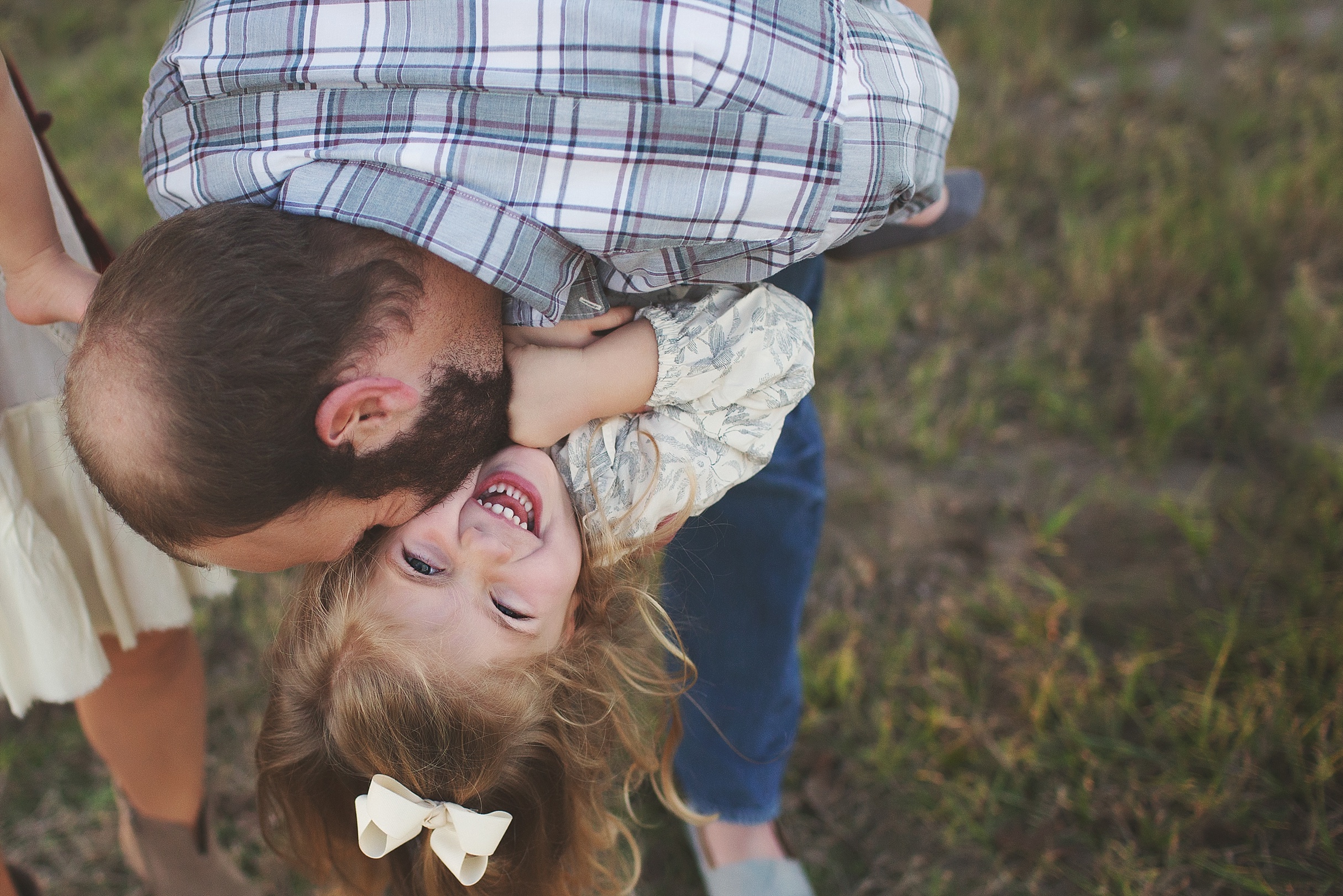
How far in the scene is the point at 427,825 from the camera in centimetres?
128

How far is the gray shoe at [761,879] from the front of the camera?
188cm

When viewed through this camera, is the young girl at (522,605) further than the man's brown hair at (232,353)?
Yes

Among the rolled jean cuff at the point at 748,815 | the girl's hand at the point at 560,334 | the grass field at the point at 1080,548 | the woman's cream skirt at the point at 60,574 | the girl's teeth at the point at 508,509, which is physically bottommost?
the rolled jean cuff at the point at 748,815

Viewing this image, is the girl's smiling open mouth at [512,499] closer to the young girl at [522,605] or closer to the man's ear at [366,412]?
the young girl at [522,605]

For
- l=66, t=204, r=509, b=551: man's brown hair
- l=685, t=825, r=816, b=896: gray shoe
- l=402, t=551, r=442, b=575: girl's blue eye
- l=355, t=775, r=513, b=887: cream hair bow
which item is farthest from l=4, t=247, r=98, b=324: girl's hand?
l=685, t=825, r=816, b=896: gray shoe

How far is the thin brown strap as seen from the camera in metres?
1.38

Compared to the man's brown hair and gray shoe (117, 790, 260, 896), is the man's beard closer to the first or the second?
the man's brown hair

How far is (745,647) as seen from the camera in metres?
1.73

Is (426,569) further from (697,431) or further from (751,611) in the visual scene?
(751,611)

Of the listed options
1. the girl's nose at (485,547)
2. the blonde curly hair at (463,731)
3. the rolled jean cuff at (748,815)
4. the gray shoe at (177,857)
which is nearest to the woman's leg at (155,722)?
the gray shoe at (177,857)

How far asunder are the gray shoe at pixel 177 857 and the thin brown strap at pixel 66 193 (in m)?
0.97

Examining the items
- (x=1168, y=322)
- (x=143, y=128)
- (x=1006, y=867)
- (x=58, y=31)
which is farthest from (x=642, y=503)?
(x=58, y=31)

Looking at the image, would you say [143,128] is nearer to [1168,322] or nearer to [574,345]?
[574,345]

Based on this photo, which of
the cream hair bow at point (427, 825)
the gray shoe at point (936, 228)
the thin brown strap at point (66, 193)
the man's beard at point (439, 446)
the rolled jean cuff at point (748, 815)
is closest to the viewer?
the man's beard at point (439, 446)
